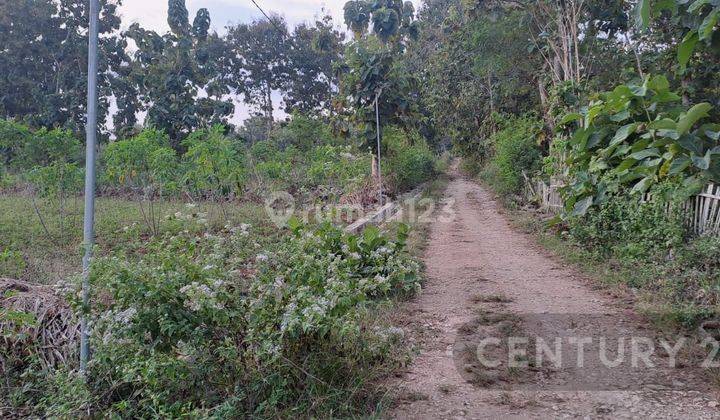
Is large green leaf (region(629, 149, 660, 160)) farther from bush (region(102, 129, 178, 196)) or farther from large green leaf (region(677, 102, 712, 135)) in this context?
bush (region(102, 129, 178, 196))

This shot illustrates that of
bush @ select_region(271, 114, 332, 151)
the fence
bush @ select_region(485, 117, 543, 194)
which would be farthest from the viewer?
bush @ select_region(271, 114, 332, 151)

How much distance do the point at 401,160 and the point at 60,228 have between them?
9883 mm

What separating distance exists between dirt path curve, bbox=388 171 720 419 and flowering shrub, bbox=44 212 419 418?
1.75ft

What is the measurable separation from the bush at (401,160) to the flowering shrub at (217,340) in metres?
11.9

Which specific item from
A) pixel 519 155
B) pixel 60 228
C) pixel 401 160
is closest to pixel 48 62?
pixel 401 160

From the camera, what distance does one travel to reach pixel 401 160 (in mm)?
16328

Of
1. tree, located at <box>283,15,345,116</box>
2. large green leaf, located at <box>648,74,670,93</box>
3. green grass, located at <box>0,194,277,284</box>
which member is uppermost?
tree, located at <box>283,15,345,116</box>

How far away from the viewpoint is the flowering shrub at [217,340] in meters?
2.92

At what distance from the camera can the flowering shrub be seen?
2922 millimetres

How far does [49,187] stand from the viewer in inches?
382

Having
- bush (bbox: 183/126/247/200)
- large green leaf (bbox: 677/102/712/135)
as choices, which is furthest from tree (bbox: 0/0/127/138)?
large green leaf (bbox: 677/102/712/135)

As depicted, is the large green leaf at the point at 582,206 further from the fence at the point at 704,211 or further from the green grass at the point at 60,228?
the green grass at the point at 60,228

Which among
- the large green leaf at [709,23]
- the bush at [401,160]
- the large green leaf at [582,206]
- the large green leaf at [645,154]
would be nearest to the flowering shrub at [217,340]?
the large green leaf at [709,23]

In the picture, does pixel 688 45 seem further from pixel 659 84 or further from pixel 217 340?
pixel 217 340
